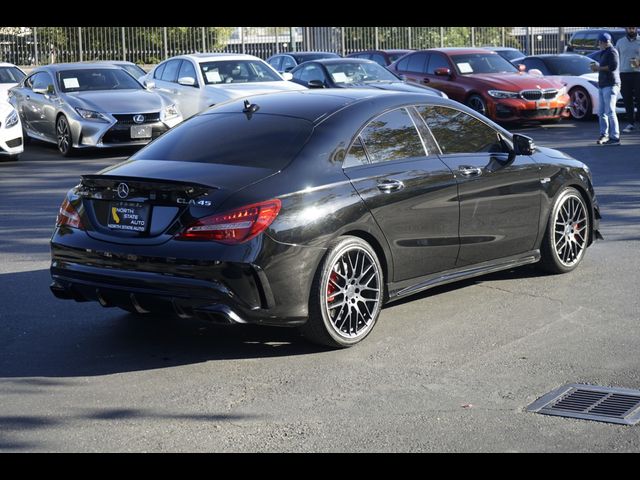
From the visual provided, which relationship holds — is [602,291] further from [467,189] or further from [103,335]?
[103,335]

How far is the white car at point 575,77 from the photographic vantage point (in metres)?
23.0

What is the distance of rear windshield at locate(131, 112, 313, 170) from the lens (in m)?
7.19

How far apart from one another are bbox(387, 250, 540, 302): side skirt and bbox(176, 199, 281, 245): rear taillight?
48.4 inches

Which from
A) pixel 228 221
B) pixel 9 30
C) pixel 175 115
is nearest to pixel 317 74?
pixel 175 115

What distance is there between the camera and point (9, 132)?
1752 cm

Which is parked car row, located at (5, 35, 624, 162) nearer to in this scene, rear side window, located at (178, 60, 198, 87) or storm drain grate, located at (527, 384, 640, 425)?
rear side window, located at (178, 60, 198, 87)

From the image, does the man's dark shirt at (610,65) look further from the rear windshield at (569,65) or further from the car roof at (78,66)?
the car roof at (78,66)

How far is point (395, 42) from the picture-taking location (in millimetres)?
43688

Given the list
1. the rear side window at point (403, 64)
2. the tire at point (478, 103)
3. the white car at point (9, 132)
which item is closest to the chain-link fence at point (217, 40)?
the rear side window at point (403, 64)

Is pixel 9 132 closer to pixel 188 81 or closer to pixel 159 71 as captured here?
pixel 188 81

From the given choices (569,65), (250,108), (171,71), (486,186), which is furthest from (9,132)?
(569,65)

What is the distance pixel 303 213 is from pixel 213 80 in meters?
14.5
